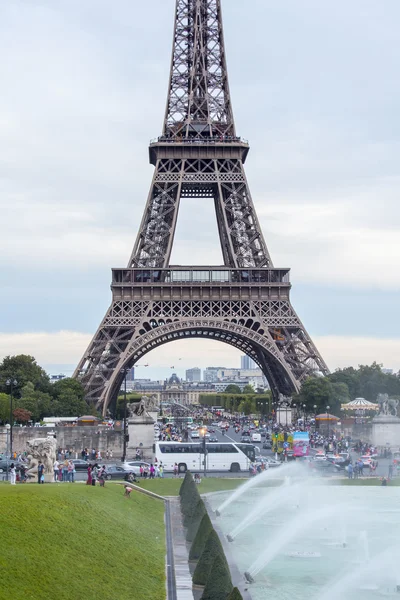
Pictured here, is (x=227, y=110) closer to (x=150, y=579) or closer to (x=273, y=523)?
(x=273, y=523)

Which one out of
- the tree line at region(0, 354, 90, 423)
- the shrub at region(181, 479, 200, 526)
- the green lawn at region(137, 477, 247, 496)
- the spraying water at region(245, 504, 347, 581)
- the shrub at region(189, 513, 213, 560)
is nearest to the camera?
the shrub at region(189, 513, 213, 560)

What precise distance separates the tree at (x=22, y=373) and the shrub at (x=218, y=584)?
271 ft

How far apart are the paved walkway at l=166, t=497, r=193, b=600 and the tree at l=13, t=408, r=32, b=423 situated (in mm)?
40941

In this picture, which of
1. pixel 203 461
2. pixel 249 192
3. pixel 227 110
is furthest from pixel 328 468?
pixel 227 110

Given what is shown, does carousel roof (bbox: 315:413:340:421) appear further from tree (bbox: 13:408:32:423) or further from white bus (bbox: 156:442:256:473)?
tree (bbox: 13:408:32:423)

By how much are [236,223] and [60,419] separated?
29.8 m

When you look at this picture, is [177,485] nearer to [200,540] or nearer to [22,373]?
[200,540]

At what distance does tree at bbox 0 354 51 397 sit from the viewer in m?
107

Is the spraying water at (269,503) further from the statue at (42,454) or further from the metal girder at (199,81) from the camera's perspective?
the metal girder at (199,81)

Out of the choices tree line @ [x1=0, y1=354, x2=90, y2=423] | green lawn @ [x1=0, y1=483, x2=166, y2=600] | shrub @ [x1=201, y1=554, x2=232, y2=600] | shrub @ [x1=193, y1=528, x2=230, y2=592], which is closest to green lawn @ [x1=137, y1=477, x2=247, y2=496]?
green lawn @ [x1=0, y1=483, x2=166, y2=600]

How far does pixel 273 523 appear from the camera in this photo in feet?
138

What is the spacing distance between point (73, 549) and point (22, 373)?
271 feet

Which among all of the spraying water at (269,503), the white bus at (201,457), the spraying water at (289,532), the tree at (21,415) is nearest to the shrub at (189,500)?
the spraying water at (269,503)

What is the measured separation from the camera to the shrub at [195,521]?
3544 centimetres
